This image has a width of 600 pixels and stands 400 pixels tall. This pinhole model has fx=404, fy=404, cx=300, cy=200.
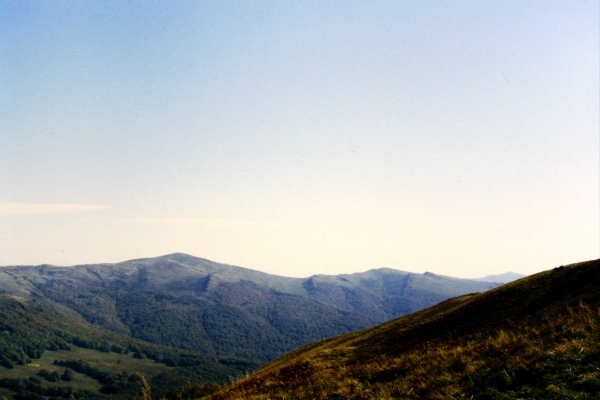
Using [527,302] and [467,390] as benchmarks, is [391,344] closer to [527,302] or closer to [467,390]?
[527,302]

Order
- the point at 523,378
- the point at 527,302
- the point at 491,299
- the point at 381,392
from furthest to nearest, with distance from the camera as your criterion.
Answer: the point at 491,299
the point at 527,302
the point at 381,392
the point at 523,378

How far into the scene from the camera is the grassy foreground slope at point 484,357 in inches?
610

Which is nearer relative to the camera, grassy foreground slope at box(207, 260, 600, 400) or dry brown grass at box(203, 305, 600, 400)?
dry brown grass at box(203, 305, 600, 400)

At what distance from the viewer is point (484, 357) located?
743 inches

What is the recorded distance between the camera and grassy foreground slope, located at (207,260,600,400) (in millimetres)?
15492

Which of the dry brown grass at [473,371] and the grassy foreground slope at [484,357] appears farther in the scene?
the grassy foreground slope at [484,357]

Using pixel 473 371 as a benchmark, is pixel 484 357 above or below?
above

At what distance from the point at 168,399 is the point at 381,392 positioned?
68.4 ft

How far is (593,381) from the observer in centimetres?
1405

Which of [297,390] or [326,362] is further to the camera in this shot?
[326,362]

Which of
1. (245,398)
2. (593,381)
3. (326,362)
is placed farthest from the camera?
(326,362)

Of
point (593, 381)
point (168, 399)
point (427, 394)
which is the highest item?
point (593, 381)

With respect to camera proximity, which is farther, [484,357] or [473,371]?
[484,357]

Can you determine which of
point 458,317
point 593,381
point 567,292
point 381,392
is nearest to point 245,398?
point 381,392
